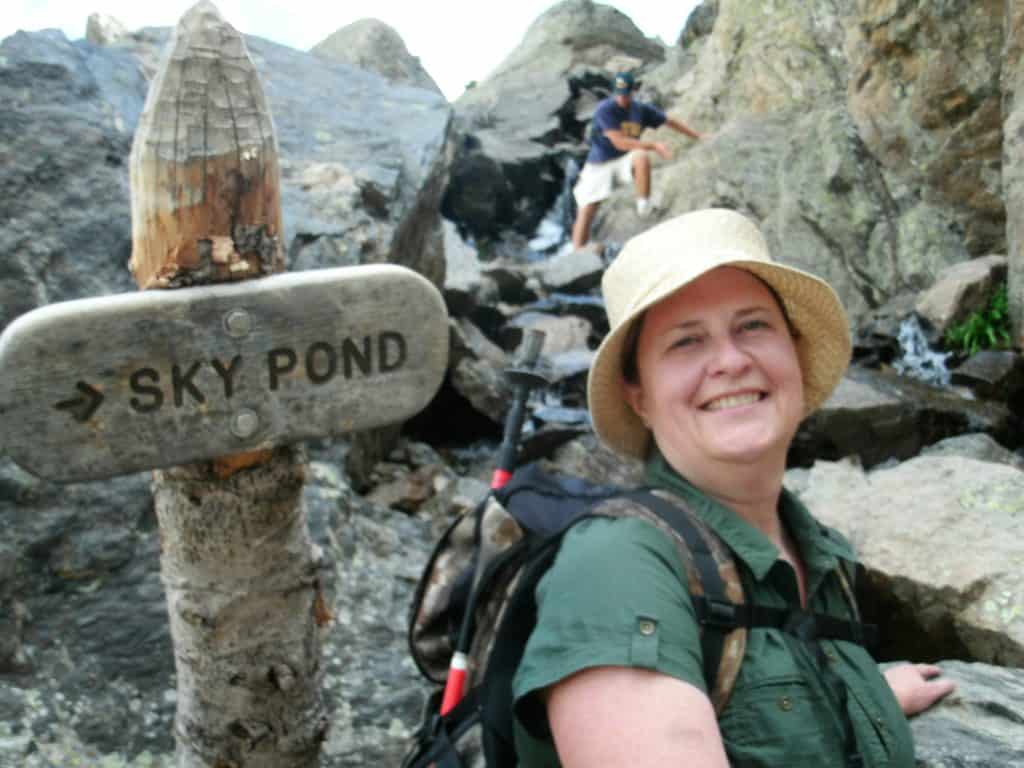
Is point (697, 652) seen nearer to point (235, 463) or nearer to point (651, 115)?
point (235, 463)

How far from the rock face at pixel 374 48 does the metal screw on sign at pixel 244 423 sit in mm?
29271

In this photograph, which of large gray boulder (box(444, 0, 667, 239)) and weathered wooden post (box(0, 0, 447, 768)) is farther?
large gray boulder (box(444, 0, 667, 239))

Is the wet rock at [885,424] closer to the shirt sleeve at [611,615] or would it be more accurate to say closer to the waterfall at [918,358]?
the waterfall at [918,358]

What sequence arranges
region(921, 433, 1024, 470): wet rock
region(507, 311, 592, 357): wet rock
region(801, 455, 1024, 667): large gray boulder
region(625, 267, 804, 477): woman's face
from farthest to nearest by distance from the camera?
1. region(507, 311, 592, 357): wet rock
2. region(921, 433, 1024, 470): wet rock
3. region(801, 455, 1024, 667): large gray boulder
4. region(625, 267, 804, 477): woman's face

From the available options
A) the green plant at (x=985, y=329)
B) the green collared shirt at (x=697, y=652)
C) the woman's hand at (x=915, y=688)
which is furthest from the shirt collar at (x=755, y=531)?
the green plant at (x=985, y=329)

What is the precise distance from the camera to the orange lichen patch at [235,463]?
6.28ft

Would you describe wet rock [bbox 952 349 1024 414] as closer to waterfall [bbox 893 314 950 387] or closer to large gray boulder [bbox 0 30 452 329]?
waterfall [bbox 893 314 950 387]

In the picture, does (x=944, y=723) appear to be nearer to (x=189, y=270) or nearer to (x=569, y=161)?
(x=189, y=270)

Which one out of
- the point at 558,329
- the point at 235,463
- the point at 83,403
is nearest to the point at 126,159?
the point at 235,463

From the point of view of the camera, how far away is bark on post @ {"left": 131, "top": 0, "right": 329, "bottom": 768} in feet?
5.85

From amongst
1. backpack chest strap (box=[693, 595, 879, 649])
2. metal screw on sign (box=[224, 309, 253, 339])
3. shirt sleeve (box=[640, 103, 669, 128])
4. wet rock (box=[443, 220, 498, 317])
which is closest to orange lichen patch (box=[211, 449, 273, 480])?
metal screw on sign (box=[224, 309, 253, 339])

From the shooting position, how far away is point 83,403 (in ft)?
5.43

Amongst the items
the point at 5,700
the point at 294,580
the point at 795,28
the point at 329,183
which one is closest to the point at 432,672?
the point at 294,580

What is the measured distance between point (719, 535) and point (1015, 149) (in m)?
7.79
